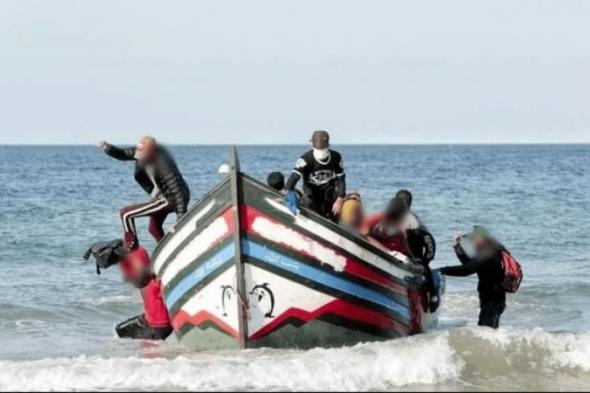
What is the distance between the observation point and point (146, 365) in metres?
9.04

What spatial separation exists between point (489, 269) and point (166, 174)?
3146 millimetres

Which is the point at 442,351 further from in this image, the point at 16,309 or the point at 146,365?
the point at 16,309

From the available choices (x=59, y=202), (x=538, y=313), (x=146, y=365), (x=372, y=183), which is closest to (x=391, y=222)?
(x=146, y=365)

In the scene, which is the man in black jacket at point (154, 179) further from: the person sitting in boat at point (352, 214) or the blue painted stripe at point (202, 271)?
the person sitting in boat at point (352, 214)

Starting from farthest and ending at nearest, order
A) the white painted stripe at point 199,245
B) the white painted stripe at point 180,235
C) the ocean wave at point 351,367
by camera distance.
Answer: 1. the white painted stripe at point 180,235
2. the white painted stripe at point 199,245
3. the ocean wave at point 351,367

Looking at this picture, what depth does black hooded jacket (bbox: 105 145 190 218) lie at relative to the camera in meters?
10.8

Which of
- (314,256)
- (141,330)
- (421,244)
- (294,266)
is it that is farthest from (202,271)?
(421,244)

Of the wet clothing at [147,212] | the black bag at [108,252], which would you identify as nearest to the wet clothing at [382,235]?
the wet clothing at [147,212]

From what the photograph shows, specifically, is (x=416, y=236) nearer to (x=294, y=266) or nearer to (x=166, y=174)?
(x=294, y=266)

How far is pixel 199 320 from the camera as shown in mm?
9930

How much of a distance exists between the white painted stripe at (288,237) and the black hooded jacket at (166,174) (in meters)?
1.53

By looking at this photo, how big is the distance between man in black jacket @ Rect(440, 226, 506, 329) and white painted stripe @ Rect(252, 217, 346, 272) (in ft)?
6.13

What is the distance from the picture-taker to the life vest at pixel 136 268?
432 inches

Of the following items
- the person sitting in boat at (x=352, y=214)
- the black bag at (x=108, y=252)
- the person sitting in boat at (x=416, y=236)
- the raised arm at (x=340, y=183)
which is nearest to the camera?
the person sitting in boat at (x=352, y=214)
